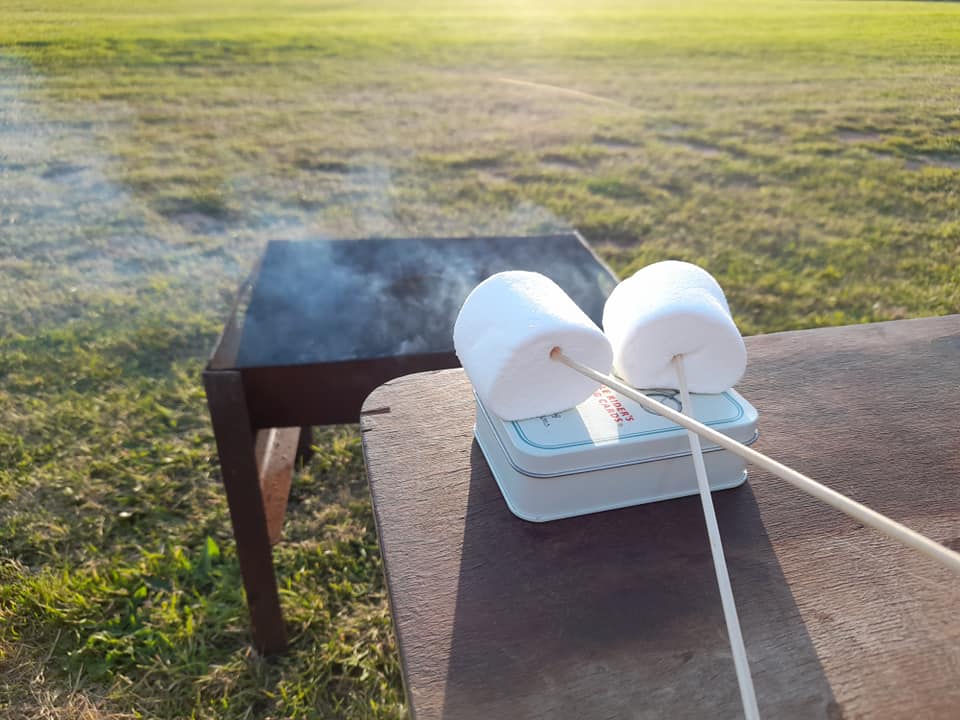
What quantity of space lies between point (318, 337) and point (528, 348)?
93 cm

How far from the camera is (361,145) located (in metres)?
4.27

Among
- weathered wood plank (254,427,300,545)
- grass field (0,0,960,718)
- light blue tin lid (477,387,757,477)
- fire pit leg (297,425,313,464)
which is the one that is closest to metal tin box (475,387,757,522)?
light blue tin lid (477,387,757,477)

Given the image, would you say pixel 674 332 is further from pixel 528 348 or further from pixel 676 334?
pixel 528 348

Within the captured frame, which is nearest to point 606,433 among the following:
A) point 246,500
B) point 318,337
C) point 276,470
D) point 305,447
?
point 246,500

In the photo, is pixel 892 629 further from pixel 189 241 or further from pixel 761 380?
pixel 189 241

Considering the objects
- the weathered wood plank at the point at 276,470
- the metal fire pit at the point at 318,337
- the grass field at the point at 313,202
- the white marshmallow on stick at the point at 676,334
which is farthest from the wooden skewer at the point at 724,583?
the weathered wood plank at the point at 276,470

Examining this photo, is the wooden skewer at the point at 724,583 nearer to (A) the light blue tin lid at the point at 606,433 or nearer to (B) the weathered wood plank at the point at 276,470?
(A) the light blue tin lid at the point at 606,433

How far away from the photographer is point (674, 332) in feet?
2.32

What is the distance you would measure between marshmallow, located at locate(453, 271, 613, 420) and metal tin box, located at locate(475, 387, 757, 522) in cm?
2

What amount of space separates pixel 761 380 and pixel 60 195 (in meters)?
2.23

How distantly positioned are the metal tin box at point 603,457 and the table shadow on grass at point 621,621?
0.06 ft

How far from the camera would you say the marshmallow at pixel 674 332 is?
0.70 m

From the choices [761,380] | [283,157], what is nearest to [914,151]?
[761,380]

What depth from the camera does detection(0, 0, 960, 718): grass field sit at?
1.45m
